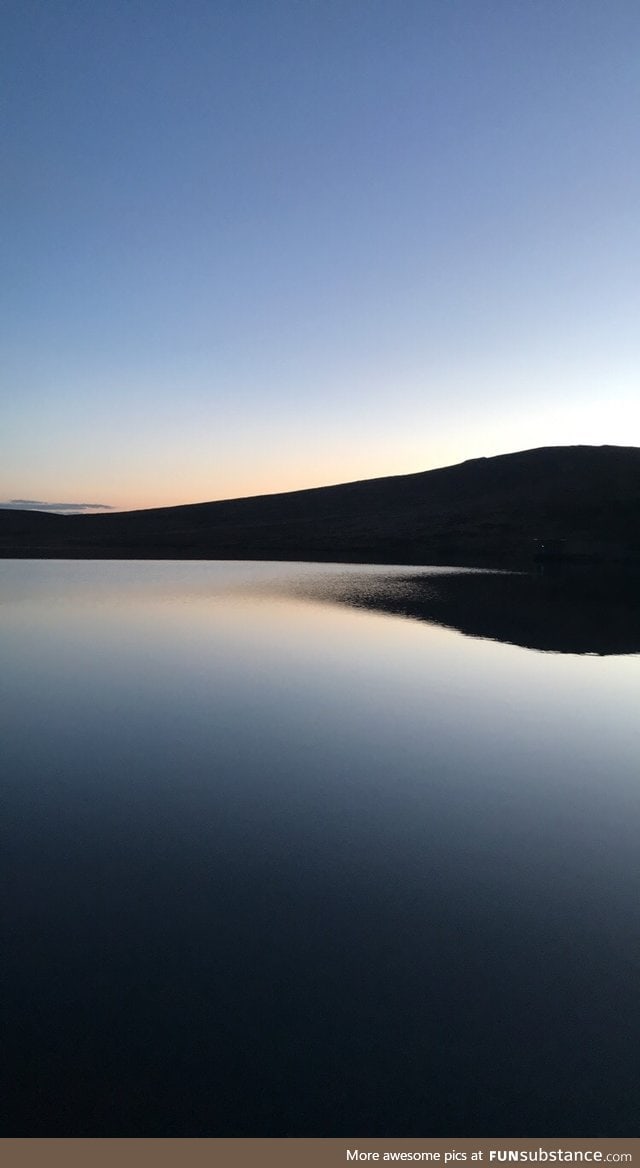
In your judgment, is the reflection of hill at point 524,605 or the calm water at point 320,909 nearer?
the calm water at point 320,909

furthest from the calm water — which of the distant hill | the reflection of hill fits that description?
the distant hill

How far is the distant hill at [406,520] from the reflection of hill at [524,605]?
2763 centimetres

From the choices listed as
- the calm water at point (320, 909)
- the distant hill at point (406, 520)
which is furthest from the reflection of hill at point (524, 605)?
the distant hill at point (406, 520)

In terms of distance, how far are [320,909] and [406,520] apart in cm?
11493

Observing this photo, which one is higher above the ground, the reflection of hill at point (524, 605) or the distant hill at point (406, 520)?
the distant hill at point (406, 520)

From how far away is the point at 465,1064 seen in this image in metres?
5.63

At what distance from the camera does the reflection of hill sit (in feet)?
98.8

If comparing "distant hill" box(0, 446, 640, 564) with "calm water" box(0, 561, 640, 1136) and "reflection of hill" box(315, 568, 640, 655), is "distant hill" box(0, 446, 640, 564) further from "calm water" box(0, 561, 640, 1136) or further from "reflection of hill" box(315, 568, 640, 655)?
"calm water" box(0, 561, 640, 1136)

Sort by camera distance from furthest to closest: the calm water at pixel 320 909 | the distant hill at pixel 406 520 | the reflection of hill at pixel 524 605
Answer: the distant hill at pixel 406 520 → the reflection of hill at pixel 524 605 → the calm water at pixel 320 909

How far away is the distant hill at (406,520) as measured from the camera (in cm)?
10181

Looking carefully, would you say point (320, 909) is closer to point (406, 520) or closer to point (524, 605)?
point (524, 605)

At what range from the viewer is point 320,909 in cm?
782

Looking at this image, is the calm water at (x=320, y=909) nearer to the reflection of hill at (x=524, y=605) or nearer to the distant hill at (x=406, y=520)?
the reflection of hill at (x=524, y=605)

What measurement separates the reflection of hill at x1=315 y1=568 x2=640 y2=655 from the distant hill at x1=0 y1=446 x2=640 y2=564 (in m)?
27.6
